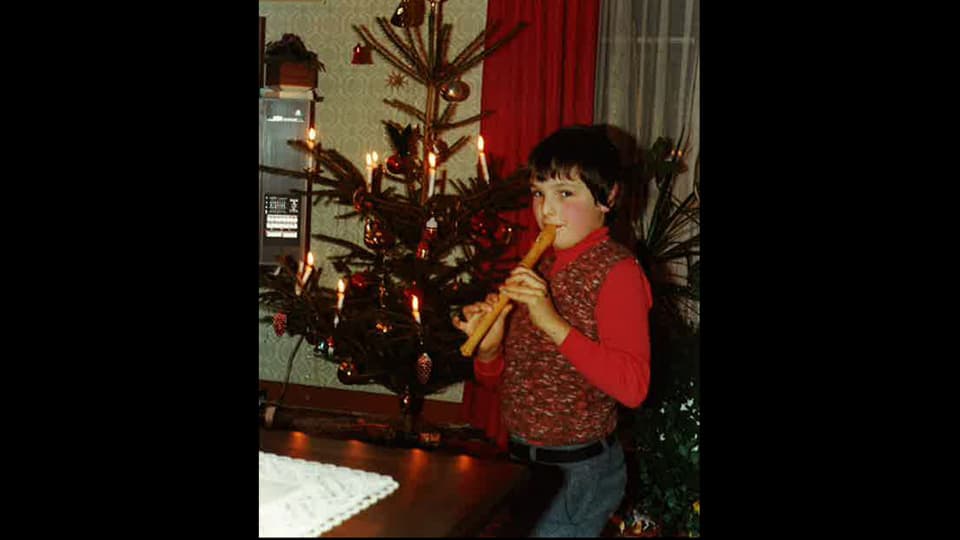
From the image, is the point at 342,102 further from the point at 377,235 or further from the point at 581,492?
the point at 581,492

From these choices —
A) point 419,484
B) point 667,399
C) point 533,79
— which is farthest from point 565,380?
point 533,79

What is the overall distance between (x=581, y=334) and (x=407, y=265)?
784mm

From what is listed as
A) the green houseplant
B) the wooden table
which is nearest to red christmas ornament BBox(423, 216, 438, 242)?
the green houseplant

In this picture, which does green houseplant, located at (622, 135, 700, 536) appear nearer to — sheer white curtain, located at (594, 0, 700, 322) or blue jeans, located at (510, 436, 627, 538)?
sheer white curtain, located at (594, 0, 700, 322)

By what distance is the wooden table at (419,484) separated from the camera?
0.44 metres

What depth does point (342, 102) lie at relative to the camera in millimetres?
2113

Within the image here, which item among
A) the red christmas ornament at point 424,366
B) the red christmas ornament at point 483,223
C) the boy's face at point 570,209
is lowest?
the red christmas ornament at point 424,366

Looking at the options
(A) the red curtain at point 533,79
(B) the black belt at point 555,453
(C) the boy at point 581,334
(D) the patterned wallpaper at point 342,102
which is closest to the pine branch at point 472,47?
(A) the red curtain at point 533,79

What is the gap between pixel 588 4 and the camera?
1911mm

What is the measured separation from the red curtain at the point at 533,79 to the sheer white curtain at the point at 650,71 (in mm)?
65

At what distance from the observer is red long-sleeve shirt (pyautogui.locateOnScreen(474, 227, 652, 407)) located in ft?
2.66

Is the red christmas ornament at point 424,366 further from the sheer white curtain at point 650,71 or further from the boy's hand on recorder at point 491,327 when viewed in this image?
the sheer white curtain at point 650,71
